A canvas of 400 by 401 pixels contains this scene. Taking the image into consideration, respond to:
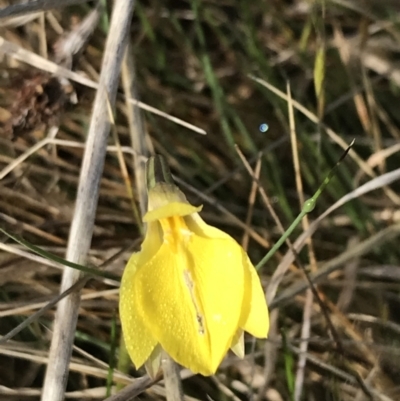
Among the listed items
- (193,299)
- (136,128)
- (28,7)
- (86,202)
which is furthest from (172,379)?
(28,7)

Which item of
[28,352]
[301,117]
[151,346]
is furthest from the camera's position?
[301,117]

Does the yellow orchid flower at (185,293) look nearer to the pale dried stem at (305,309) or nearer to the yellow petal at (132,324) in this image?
the yellow petal at (132,324)

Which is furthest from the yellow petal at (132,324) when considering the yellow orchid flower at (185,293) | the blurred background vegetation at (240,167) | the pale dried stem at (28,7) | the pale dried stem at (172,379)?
the pale dried stem at (28,7)

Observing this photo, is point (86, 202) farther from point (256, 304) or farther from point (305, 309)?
point (305, 309)

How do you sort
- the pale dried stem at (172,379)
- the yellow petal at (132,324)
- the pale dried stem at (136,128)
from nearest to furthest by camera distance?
the yellow petal at (132,324)
the pale dried stem at (172,379)
the pale dried stem at (136,128)

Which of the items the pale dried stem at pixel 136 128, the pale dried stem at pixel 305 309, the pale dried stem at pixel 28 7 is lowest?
the pale dried stem at pixel 305 309

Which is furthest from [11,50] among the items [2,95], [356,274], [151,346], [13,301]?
[356,274]

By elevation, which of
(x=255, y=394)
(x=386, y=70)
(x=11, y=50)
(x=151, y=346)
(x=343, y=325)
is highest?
(x=11, y=50)

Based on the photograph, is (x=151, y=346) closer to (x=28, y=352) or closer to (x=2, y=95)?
(x=28, y=352)
